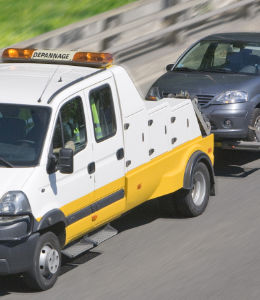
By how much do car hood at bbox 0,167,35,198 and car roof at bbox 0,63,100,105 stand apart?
0.82m

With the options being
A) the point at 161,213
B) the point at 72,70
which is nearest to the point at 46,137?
the point at 72,70

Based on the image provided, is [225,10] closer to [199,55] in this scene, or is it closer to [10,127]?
[199,55]

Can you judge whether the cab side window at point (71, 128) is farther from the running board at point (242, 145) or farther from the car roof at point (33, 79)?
the running board at point (242, 145)

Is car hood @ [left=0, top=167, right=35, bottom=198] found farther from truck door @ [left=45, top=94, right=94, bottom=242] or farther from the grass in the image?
the grass

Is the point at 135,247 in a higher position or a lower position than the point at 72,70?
lower

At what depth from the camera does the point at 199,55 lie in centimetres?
1532

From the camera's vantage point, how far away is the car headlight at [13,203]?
869 centimetres

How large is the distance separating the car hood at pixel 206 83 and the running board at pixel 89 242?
3934 millimetres

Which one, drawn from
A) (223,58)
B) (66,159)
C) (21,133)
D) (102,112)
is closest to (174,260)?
(102,112)

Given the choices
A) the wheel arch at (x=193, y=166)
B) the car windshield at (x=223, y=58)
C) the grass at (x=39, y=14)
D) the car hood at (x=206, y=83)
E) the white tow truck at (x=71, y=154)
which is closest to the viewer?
the white tow truck at (x=71, y=154)

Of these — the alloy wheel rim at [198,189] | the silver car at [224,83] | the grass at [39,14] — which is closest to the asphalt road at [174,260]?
the alloy wheel rim at [198,189]

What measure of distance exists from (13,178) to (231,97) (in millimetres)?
5689

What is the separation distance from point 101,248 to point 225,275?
62.5 inches

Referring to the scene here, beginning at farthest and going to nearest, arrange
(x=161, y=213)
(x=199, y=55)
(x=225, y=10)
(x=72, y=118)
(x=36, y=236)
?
(x=225, y=10) → (x=199, y=55) → (x=161, y=213) → (x=72, y=118) → (x=36, y=236)
